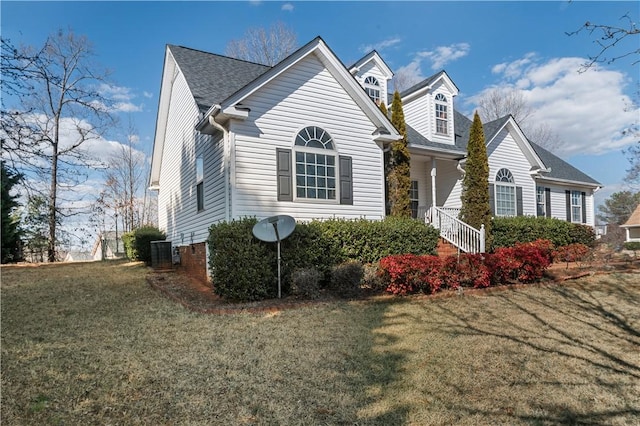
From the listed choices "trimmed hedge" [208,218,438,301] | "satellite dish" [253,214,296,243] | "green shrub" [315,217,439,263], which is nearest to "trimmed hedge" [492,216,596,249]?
"green shrub" [315,217,439,263]

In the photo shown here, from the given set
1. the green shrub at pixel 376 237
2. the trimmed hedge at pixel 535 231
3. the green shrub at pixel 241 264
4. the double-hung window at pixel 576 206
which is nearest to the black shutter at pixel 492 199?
the trimmed hedge at pixel 535 231

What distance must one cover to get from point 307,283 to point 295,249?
935mm

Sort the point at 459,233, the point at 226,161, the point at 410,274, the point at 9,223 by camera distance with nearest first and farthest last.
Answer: the point at 410,274 < the point at 226,161 < the point at 459,233 < the point at 9,223

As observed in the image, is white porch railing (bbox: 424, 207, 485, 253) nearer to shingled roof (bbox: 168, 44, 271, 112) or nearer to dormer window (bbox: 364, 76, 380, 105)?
dormer window (bbox: 364, 76, 380, 105)

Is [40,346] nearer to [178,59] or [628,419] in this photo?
[628,419]

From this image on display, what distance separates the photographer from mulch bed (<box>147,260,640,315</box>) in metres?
7.00

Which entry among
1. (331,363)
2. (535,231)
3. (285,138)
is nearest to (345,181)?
(285,138)

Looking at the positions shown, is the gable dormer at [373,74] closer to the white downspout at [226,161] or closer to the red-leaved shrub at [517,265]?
the white downspout at [226,161]

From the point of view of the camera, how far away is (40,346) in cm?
495

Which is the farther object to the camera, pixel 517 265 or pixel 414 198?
pixel 414 198

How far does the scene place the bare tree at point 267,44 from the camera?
26.2m

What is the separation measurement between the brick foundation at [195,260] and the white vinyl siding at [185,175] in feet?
0.84

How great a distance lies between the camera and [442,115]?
16.1 metres

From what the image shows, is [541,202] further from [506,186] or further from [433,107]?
[433,107]
